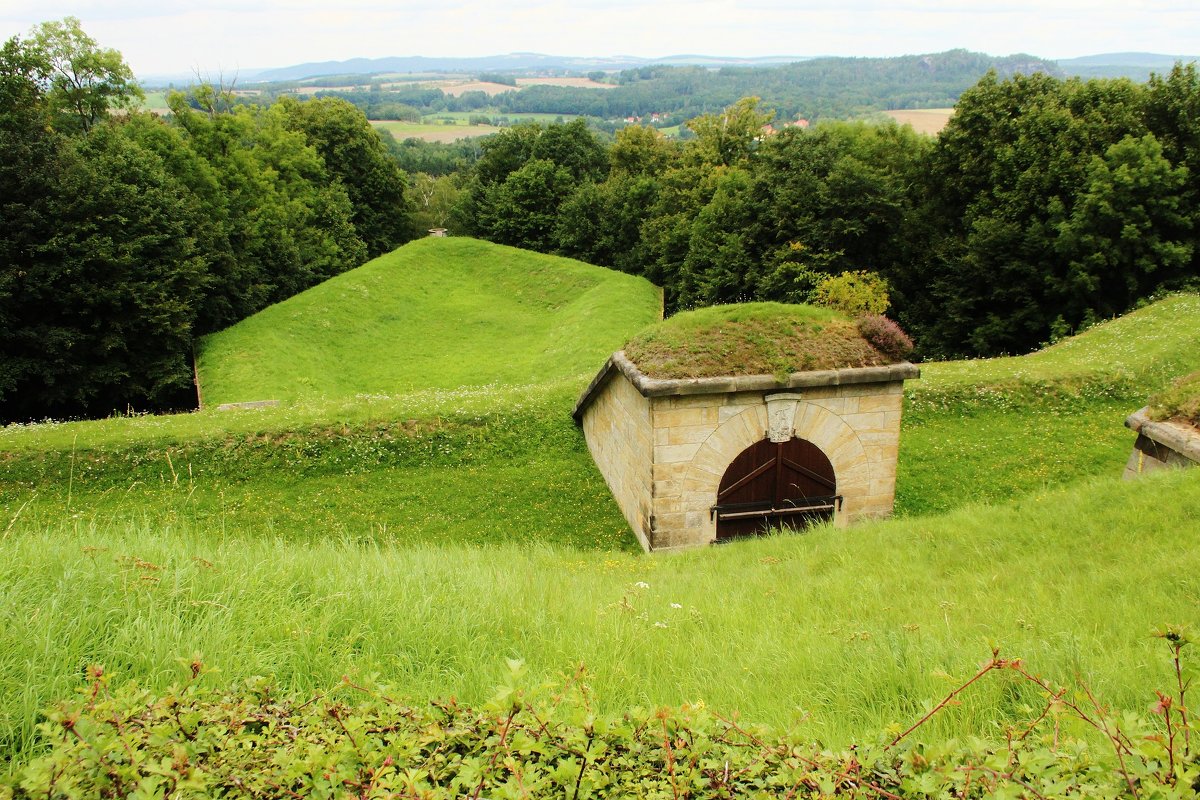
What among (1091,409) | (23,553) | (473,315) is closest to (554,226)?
(473,315)

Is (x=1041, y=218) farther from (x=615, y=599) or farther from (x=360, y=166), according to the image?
(x=360, y=166)

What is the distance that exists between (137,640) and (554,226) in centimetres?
4997

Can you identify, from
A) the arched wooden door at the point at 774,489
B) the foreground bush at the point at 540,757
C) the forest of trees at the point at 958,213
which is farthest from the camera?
the forest of trees at the point at 958,213

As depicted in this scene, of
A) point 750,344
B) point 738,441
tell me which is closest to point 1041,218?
point 750,344

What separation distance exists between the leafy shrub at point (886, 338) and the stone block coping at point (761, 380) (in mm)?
279

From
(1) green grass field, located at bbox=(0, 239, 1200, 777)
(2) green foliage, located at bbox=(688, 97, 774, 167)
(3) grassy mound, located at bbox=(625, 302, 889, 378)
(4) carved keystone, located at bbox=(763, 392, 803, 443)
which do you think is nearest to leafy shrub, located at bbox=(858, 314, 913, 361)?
(3) grassy mound, located at bbox=(625, 302, 889, 378)

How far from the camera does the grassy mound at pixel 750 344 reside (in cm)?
1160

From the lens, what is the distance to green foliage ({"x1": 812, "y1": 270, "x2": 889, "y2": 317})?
31.7 meters

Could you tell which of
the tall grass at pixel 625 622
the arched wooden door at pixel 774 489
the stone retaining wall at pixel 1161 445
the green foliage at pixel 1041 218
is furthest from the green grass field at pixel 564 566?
the green foliage at pixel 1041 218

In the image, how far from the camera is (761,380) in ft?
37.5

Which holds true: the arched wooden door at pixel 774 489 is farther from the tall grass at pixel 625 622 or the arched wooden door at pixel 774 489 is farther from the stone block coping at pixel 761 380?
the tall grass at pixel 625 622

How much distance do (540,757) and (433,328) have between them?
35446mm

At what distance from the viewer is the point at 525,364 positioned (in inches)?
1258

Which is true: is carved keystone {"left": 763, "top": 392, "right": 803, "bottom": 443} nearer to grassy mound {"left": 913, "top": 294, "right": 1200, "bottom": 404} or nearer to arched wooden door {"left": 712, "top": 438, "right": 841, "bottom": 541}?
arched wooden door {"left": 712, "top": 438, "right": 841, "bottom": 541}
